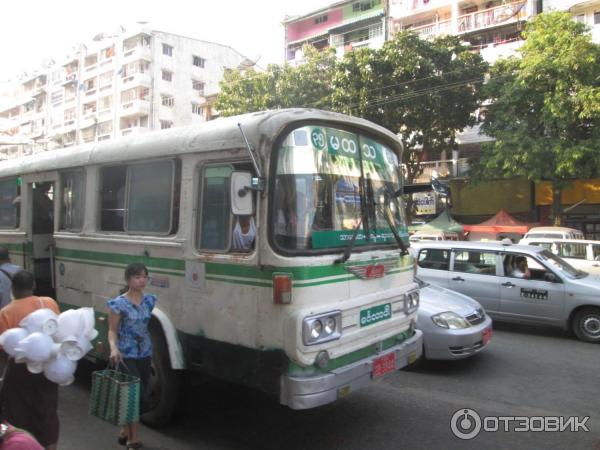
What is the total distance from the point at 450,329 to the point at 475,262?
3107 mm

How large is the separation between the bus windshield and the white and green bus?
1 centimetres

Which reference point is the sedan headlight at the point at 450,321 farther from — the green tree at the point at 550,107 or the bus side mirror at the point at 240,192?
the green tree at the point at 550,107

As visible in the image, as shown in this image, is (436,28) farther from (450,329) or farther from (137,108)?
(137,108)

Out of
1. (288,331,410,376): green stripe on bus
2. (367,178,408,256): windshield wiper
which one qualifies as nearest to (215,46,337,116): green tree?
(367,178,408,256): windshield wiper

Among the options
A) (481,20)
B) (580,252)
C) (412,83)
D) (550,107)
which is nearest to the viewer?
(580,252)

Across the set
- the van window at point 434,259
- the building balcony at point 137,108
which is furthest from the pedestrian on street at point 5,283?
the building balcony at point 137,108

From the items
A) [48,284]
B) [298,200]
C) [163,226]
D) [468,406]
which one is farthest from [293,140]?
[48,284]

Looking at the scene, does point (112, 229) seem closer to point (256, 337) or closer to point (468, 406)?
point (256, 337)

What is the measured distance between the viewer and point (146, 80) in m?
44.8

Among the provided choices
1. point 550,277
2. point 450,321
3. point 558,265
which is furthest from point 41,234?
point 558,265

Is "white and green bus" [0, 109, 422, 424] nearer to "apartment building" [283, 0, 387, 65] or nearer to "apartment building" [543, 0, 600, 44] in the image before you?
"apartment building" [543, 0, 600, 44]

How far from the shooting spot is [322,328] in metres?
Answer: 3.65

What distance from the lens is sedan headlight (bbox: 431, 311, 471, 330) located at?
605 centimetres

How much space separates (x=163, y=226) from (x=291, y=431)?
2.16 m
